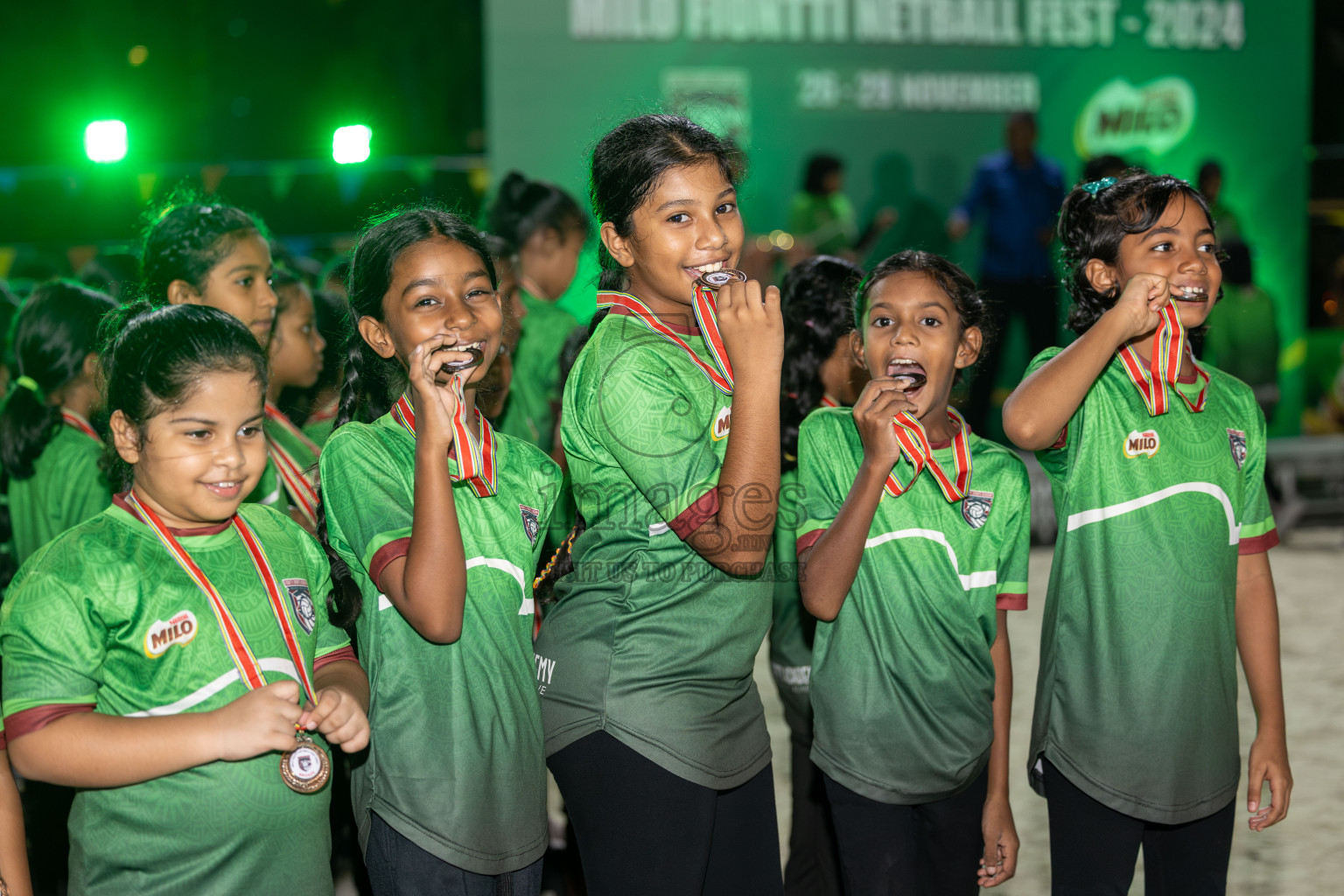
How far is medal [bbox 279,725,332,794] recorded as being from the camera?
1611mm

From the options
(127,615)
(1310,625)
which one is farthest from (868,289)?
(1310,625)

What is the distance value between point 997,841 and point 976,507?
0.58m

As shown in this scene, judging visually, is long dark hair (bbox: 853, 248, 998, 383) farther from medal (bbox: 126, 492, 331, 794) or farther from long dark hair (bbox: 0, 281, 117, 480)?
long dark hair (bbox: 0, 281, 117, 480)

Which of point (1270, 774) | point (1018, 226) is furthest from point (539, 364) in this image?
point (1018, 226)

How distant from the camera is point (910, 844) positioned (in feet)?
6.35

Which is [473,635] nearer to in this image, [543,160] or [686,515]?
[686,515]

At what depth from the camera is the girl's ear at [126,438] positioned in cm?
168

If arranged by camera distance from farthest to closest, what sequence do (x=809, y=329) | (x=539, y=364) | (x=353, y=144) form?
(x=353, y=144) < (x=539, y=364) < (x=809, y=329)

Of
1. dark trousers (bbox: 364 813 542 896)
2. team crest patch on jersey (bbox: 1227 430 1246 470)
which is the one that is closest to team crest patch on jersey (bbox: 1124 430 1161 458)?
team crest patch on jersey (bbox: 1227 430 1246 470)

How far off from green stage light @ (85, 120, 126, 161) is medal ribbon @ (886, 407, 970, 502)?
7037 mm

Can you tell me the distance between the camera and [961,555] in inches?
77.3

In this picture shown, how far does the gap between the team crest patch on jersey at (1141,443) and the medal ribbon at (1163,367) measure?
4cm

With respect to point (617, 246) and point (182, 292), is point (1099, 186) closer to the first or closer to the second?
point (617, 246)

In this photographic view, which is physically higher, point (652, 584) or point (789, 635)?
point (652, 584)
